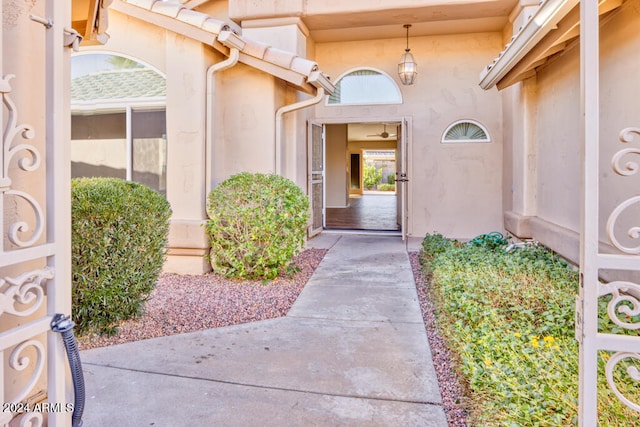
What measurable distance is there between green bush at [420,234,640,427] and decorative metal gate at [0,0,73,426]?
6.91ft

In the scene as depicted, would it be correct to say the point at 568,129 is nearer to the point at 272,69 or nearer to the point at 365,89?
the point at 272,69

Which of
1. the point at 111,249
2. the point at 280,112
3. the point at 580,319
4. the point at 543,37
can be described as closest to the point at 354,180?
the point at 280,112

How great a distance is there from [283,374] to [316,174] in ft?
19.9

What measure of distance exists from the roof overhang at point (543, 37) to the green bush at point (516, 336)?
245 centimetres

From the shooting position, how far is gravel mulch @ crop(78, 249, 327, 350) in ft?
12.7

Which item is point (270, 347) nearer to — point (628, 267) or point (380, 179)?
point (628, 267)

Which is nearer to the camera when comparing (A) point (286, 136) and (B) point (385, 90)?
(A) point (286, 136)

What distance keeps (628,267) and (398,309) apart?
3126 millimetres

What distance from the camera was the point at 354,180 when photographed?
77.6 ft

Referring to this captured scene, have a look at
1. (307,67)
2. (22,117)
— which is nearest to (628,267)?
(22,117)

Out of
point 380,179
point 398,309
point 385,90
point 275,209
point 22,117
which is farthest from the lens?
point 380,179

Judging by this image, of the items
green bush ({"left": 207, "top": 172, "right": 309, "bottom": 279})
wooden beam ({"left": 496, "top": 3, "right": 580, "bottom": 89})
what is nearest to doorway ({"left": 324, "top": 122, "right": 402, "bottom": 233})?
wooden beam ({"left": 496, "top": 3, "right": 580, "bottom": 89})

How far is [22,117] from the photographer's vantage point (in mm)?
1631

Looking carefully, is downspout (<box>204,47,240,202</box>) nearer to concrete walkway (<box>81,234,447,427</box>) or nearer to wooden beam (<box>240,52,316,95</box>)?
wooden beam (<box>240,52,316,95</box>)
